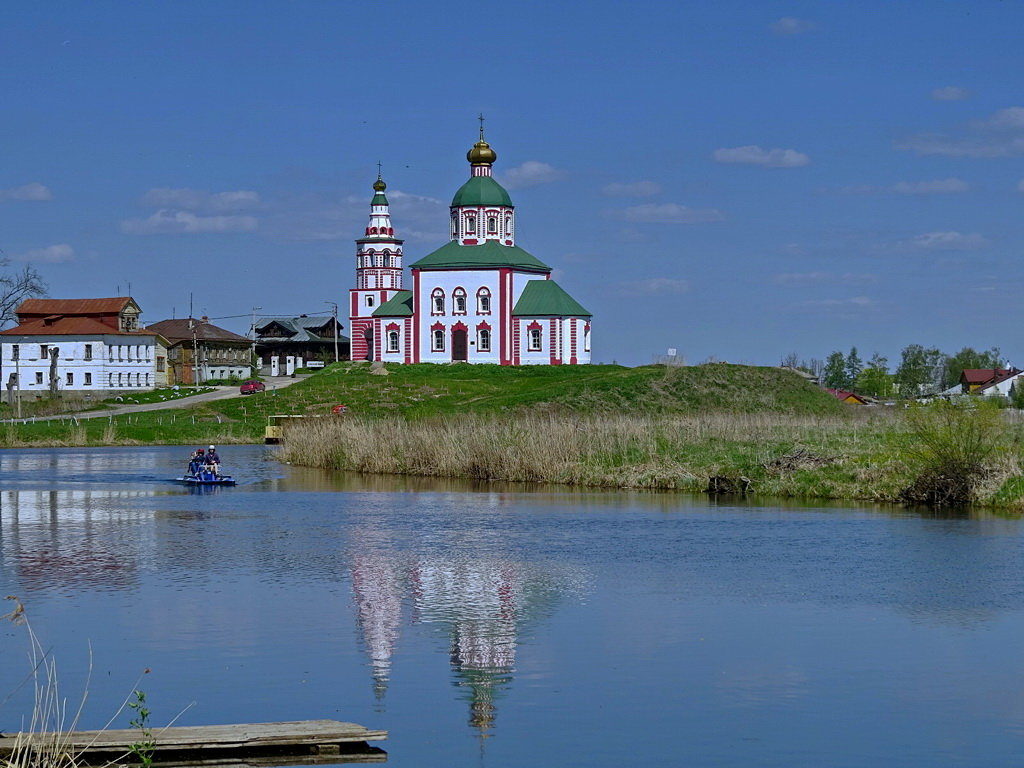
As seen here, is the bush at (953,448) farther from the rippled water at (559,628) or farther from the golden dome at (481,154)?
the golden dome at (481,154)

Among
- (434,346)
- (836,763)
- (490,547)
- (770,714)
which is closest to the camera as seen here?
(836,763)

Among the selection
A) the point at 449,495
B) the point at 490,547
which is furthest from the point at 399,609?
the point at 449,495

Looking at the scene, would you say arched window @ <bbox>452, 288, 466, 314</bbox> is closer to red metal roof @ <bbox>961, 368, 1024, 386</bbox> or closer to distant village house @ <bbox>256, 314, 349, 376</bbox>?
distant village house @ <bbox>256, 314, 349, 376</bbox>

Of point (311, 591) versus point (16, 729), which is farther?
point (311, 591)


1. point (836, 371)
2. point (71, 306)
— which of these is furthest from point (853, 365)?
point (71, 306)

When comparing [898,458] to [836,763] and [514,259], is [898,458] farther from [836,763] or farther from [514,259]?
[514,259]

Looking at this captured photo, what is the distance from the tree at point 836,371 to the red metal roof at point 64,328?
92448mm

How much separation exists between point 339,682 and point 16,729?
13.3ft

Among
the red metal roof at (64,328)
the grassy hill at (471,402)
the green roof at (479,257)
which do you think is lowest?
the grassy hill at (471,402)

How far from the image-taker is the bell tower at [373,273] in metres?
123

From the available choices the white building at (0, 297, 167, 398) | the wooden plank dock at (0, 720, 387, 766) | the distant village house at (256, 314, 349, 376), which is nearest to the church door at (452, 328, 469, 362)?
the white building at (0, 297, 167, 398)

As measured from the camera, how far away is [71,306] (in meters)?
115

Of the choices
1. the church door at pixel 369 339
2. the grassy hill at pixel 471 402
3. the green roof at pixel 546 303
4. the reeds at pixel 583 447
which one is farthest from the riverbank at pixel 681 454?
the church door at pixel 369 339

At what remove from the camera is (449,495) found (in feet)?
142
